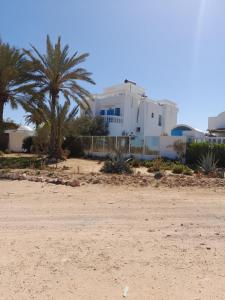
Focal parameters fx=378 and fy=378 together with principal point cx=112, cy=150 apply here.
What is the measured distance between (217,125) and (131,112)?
54.2ft

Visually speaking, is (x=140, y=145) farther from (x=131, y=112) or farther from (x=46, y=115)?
(x=131, y=112)

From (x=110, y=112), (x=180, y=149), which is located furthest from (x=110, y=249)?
(x=110, y=112)

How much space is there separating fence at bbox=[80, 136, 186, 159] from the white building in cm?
1451

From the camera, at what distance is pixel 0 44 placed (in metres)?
25.5

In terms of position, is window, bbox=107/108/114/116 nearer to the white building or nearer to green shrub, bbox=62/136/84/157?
the white building

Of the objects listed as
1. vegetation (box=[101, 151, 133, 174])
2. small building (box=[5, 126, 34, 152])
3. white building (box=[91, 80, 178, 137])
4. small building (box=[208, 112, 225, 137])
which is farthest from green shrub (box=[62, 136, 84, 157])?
vegetation (box=[101, 151, 133, 174])

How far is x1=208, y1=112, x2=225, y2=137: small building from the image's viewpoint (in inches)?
1361

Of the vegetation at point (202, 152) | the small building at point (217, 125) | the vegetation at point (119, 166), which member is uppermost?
the small building at point (217, 125)

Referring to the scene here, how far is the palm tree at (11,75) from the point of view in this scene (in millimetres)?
25203

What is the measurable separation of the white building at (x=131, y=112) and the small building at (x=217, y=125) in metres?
12.0

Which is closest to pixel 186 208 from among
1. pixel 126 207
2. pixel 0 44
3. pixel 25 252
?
pixel 126 207

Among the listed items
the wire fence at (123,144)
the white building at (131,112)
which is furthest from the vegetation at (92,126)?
the wire fence at (123,144)

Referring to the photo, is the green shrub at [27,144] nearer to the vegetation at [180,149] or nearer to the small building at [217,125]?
the vegetation at [180,149]

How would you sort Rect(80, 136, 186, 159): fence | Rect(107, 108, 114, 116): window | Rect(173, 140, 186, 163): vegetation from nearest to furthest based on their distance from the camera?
1. Rect(173, 140, 186, 163): vegetation
2. Rect(80, 136, 186, 159): fence
3. Rect(107, 108, 114, 116): window
